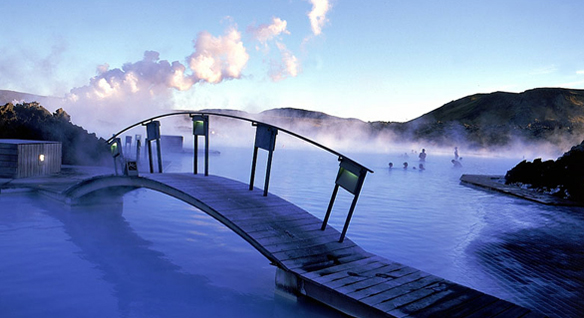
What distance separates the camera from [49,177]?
715 inches

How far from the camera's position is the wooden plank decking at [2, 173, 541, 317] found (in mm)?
5254

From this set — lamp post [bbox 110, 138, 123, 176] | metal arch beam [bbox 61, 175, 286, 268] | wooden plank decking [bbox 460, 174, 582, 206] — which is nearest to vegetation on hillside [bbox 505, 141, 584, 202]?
wooden plank decking [bbox 460, 174, 582, 206]

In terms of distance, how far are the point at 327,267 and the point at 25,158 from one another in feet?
51.4

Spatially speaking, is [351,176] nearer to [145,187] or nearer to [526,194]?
[145,187]

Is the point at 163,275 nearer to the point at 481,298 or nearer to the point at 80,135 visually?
the point at 481,298

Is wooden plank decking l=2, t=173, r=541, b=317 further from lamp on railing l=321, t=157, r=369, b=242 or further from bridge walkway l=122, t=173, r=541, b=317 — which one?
lamp on railing l=321, t=157, r=369, b=242

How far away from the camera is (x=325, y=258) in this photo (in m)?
6.79

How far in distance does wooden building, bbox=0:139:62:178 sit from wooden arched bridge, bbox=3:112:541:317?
9624 mm

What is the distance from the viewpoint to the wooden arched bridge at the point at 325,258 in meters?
5.29

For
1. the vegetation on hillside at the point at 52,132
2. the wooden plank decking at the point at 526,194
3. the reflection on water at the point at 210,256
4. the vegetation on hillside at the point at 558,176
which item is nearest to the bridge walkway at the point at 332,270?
the reflection on water at the point at 210,256

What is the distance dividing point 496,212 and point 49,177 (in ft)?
57.5

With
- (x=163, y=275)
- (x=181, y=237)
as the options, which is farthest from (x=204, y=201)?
(x=181, y=237)

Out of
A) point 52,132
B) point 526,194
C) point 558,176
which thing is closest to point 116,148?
point 526,194

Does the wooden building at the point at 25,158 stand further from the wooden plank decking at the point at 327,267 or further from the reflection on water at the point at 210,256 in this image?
the wooden plank decking at the point at 327,267
